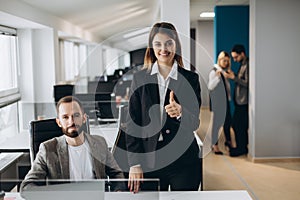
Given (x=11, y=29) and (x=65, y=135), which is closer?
(x=65, y=135)

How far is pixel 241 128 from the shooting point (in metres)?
5.99

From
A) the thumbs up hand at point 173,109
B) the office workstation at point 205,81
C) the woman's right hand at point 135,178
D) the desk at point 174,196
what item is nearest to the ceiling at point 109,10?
the office workstation at point 205,81

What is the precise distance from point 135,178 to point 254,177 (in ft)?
10.1

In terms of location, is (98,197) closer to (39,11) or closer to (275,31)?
(275,31)

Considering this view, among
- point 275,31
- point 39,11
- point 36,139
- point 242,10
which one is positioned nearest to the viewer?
point 36,139

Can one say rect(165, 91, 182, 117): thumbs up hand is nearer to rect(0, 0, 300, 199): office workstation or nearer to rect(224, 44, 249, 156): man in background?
rect(0, 0, 300, 199): office workstation

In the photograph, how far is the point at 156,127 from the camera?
88.3 inches

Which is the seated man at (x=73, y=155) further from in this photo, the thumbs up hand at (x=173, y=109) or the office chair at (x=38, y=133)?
the office chair at (x=38, y=133)

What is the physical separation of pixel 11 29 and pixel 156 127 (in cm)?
462

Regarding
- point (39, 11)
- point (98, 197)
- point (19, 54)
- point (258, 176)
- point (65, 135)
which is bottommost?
point (258, 176)

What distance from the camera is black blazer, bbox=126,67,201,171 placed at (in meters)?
2.22

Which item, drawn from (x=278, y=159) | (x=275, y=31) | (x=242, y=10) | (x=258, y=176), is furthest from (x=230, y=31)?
(x=258, y=176)

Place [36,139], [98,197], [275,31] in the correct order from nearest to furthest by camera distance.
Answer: [98,197], [36,139], [275,31]

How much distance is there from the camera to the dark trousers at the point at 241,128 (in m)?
5.95
